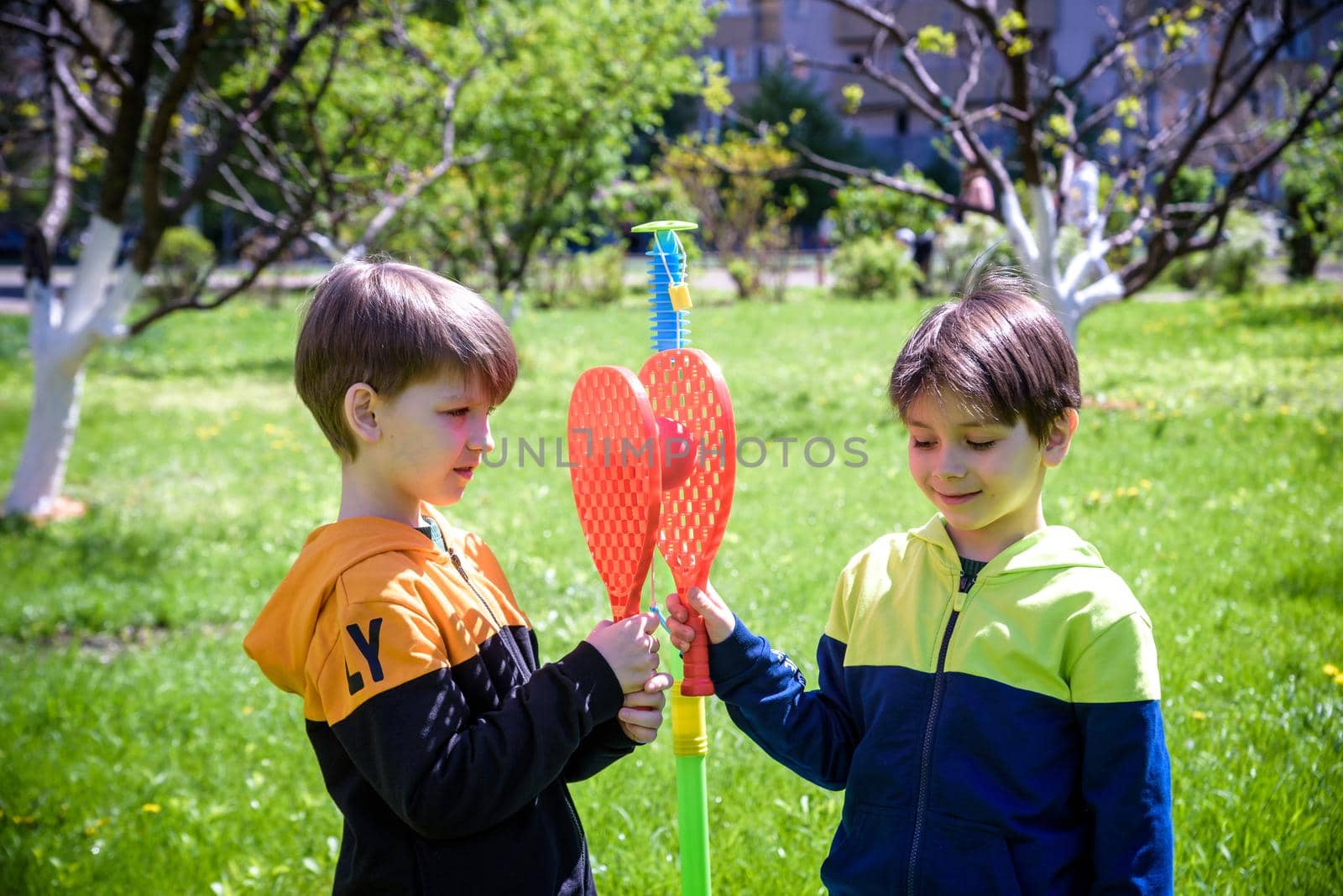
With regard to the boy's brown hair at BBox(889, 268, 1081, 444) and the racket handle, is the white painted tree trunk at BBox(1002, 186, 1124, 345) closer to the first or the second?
the boy's brown hair at BBox(889, 268, 1081, 444)

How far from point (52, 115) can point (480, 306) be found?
6747 millimetres

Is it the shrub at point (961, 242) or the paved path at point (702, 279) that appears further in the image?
the paved path at point (702, 279)

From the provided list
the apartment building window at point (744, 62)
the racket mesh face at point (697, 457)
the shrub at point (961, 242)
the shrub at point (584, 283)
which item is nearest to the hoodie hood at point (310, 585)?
the racket mesh face at point (697, 457)

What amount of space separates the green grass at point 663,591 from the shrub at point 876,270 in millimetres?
5445

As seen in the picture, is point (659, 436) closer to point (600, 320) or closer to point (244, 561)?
point (244, 561)

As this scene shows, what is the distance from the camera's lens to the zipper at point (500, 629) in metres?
1.64

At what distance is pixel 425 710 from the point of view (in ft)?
4.78

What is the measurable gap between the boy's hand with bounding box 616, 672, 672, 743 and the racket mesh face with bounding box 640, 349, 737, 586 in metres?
0.14

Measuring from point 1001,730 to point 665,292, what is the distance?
0.71 metres

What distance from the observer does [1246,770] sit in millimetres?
2795

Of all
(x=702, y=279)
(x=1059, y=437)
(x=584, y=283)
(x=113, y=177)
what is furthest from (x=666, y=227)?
(x=702, y=279)

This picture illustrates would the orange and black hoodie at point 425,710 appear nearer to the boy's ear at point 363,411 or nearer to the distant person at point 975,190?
the boy's ear at point 363,411

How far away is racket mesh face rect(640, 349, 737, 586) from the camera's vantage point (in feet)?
4.97

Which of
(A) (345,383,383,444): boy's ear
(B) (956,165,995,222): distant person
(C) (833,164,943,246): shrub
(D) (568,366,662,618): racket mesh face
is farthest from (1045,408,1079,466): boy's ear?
(B) (956,165,995,222): distant person
